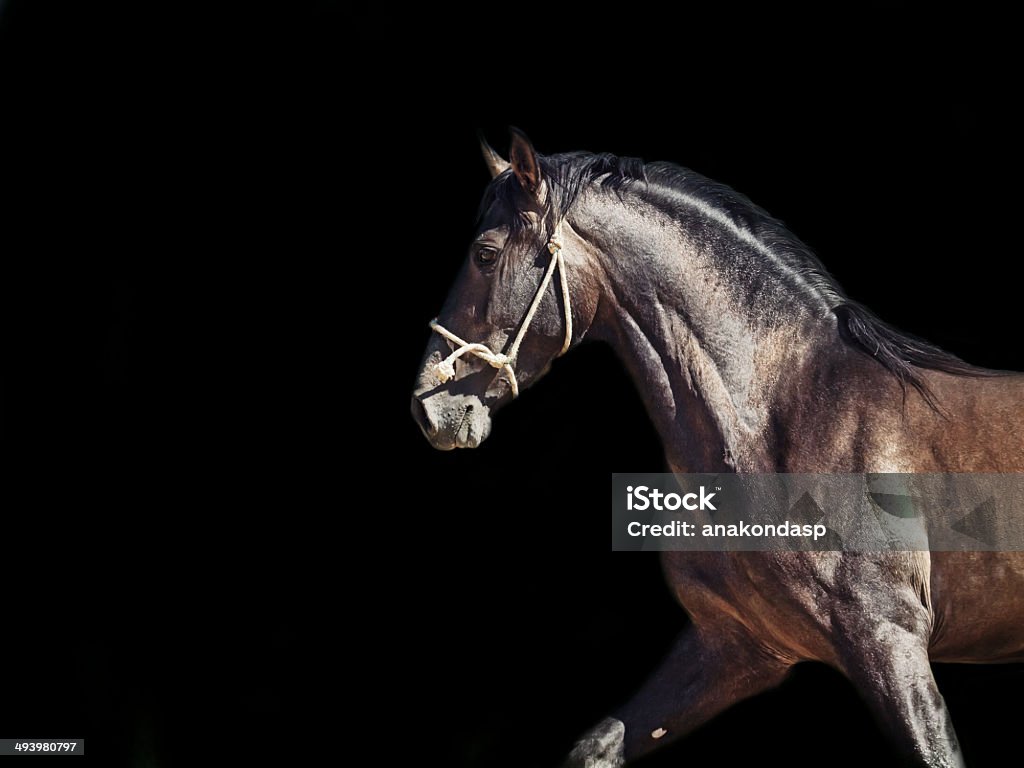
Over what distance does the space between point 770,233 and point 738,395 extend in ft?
1.55

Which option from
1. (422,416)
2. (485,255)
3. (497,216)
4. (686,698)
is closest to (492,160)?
(497,216)

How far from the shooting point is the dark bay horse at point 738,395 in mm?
2945

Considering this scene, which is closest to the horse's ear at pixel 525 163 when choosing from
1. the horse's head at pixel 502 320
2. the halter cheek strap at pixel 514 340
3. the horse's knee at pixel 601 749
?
the horse's head at pixel 502 320

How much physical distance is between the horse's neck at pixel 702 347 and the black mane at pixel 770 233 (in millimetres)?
78

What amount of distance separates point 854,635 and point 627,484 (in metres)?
0.90

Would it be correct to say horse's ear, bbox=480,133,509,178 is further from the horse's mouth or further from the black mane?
the horse's mouth

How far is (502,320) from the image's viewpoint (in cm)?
330

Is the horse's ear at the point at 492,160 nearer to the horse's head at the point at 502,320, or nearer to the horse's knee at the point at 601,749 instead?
the horse's head at the point at 502,320

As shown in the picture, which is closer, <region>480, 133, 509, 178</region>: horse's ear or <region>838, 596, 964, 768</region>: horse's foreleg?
<region>838, 596, 964, 768</region>: horse's foreleg

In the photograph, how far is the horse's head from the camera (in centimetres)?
327

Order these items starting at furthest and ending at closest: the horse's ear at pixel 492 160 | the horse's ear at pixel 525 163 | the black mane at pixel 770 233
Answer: the horse's ear at pixel 492 160 < the horse's ear at pixel 525 163 < the black mane at pixel 770 233

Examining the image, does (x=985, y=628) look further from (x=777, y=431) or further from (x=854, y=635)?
(x=777, y=431)

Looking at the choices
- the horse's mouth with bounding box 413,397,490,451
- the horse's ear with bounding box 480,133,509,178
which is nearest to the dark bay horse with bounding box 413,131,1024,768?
the horse's mouth with bounding box 413,397,490,451

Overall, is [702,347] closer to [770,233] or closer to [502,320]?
[770,233]
